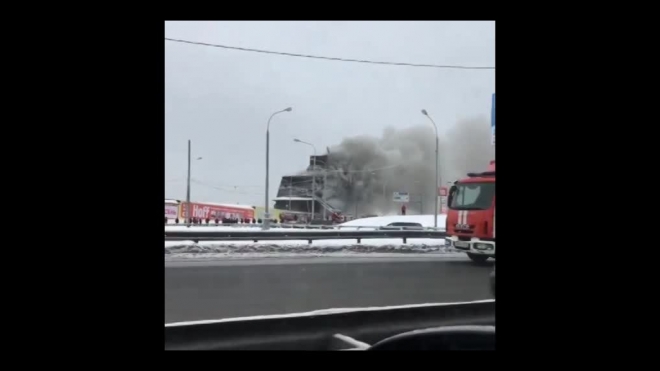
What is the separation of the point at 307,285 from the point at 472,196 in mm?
5205

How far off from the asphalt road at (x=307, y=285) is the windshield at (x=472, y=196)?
1.54 m

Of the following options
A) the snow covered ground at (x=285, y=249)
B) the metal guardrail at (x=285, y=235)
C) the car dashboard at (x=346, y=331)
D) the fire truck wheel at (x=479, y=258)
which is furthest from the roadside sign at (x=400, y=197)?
the car dashboard at (x=346, y=331)

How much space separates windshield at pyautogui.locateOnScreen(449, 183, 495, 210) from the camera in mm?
12719

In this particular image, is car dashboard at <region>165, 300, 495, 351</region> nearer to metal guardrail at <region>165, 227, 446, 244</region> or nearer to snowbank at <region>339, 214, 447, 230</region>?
metal guardrail at <region>165, 227, 446, 244</region>

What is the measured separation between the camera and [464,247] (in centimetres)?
1368

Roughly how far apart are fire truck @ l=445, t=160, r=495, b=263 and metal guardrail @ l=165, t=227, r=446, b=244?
16.7 feet

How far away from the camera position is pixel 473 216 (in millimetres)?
13289

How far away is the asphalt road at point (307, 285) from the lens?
8.21 metres

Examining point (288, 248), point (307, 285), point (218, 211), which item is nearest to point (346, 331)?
point (307, 285)
